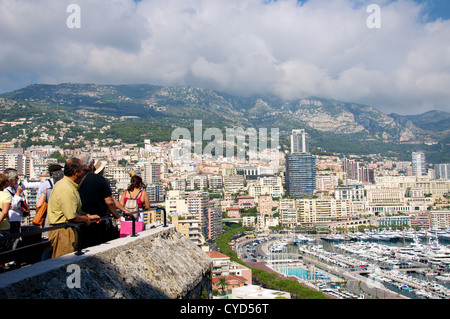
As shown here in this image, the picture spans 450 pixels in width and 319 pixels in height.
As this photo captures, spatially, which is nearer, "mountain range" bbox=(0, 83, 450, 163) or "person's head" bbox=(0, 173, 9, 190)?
"person's head" bbox=(0, 173, 9, 190)

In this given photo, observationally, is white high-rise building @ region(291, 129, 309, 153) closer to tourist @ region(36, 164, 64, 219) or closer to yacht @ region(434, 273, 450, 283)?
yacht @ region(434, 273, 450, 283)

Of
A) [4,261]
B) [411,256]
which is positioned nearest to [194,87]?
[411,256]

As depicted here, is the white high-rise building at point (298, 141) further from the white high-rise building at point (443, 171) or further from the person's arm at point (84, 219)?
the person's arm at point (84, 219)

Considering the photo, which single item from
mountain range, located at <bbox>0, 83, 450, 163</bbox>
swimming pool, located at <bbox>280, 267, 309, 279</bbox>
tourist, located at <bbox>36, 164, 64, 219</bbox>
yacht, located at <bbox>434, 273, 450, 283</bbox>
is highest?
mountain range, located at <bbox>0, 83, 450, 163</bbox>

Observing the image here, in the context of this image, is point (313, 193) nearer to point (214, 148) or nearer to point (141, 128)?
point (214, 148)

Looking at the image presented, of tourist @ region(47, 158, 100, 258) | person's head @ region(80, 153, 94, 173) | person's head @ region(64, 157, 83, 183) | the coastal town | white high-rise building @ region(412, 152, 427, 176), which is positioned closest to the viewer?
tourist @ region(47, 158, 100, 258)

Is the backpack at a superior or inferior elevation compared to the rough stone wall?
superior

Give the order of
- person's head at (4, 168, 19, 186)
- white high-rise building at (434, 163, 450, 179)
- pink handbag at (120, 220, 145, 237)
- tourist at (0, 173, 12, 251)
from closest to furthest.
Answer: tourist at (0, 173, 12, 251), pink handbag at (120, 220, 145, 237), person's head at (4, 168, 19, 186), white high-rise building at (434, 163, 450, 179)

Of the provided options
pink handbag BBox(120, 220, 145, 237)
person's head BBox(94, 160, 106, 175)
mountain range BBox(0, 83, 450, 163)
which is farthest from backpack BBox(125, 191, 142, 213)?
mountain range BBox(0, 83, 450, 163)
